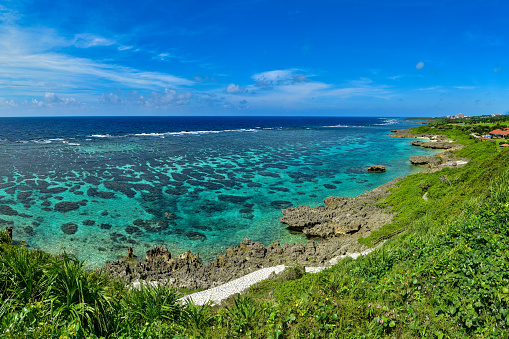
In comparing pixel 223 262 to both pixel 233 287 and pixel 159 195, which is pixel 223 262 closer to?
pixel 233 287

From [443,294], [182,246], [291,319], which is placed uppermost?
[443,294]

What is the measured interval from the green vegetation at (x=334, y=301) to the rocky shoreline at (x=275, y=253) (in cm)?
782

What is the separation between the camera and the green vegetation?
24.0 ft

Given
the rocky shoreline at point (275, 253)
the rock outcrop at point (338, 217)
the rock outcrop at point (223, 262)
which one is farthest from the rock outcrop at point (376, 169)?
the rock outcrop at point (223, 262)

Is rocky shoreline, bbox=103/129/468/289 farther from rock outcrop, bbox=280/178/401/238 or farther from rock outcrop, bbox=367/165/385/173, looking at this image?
rock outcrop, bbox=367/165/385/173

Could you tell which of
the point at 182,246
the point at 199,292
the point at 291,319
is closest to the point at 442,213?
the point at 291,319

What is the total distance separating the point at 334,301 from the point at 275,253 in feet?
40.5

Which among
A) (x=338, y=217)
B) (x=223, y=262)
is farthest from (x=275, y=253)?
(x=338, y=217)

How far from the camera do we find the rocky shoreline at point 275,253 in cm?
1866

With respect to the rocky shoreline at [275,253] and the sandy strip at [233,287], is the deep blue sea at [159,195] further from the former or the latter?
the sandy strip at [233,287]

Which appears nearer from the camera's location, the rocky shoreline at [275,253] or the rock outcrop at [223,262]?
the rock outcrop at [223,262]

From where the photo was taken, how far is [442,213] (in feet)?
56.2

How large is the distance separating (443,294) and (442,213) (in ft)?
34.6

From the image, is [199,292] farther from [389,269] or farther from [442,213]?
[442,213]
